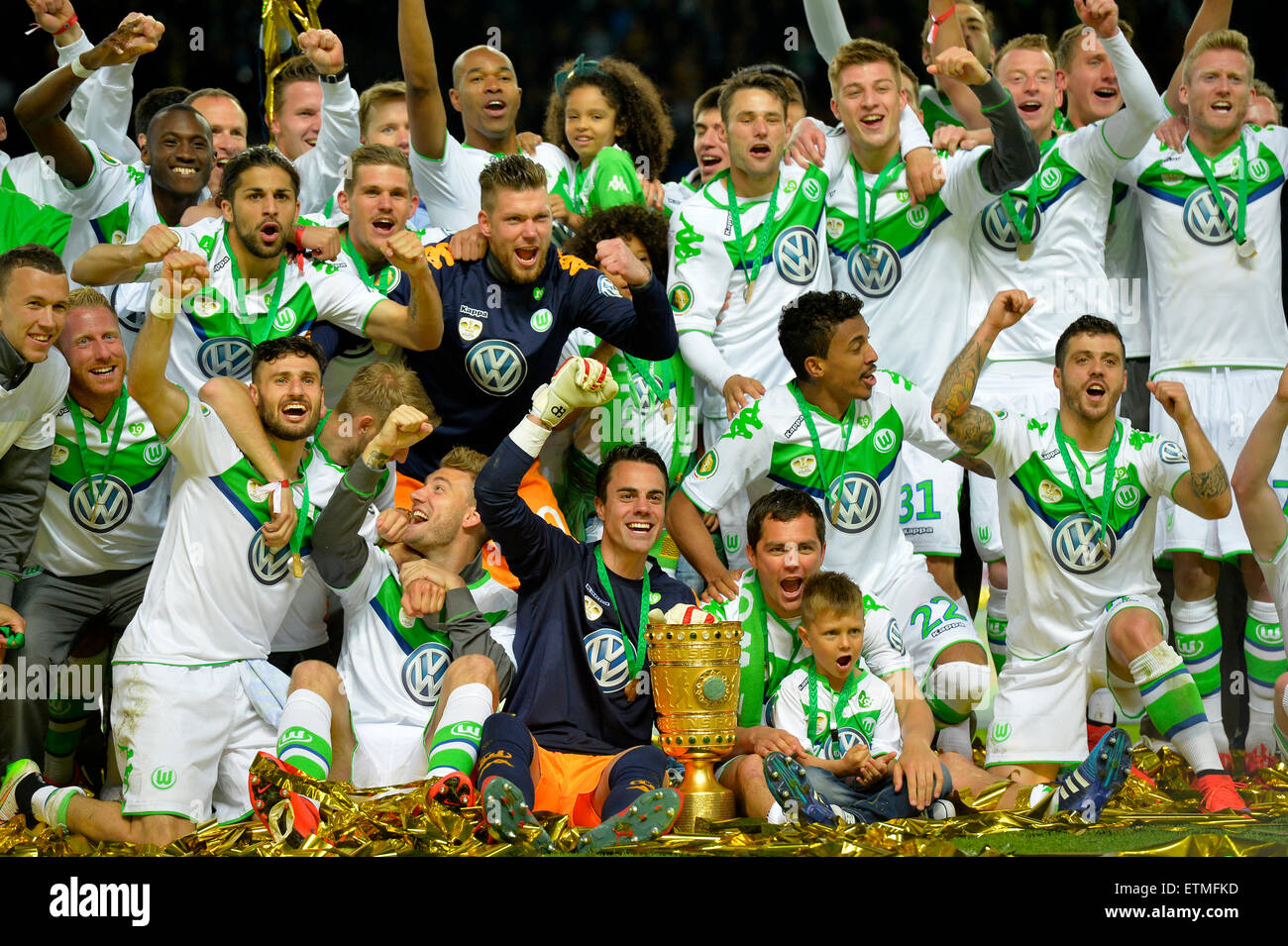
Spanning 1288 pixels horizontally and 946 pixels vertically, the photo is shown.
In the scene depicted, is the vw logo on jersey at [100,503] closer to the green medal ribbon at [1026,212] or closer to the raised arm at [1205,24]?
the green medal ribbon at [1026,212]

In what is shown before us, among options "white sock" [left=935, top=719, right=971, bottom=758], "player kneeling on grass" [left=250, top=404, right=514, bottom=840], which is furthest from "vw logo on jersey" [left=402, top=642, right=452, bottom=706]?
"white sock" [left=935, top=719, right=971, bottom=758]

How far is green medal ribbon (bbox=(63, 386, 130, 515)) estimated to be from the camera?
14.5 ft

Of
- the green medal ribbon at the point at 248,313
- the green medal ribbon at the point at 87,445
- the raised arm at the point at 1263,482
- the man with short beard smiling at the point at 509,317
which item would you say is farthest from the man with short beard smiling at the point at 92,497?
the raised arm at the point at 1263,482

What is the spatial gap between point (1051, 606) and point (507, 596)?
67.5 inches

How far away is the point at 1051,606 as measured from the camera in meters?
4.47

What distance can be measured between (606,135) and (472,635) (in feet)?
7.86

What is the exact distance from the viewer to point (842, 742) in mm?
4086

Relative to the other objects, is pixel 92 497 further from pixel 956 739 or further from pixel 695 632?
pixel 956 739

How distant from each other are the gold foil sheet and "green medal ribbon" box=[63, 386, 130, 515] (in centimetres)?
104

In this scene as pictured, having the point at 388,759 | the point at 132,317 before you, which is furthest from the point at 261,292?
the point at 388,759

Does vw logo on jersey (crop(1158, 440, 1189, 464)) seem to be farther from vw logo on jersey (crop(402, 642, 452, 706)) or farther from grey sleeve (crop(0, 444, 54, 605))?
grey sleeve (crop(0, 444, 54, 605))

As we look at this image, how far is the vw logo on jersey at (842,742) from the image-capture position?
4082mm

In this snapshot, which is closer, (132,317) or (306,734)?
(306,734)

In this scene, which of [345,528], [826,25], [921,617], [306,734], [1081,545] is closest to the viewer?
[306,734]
